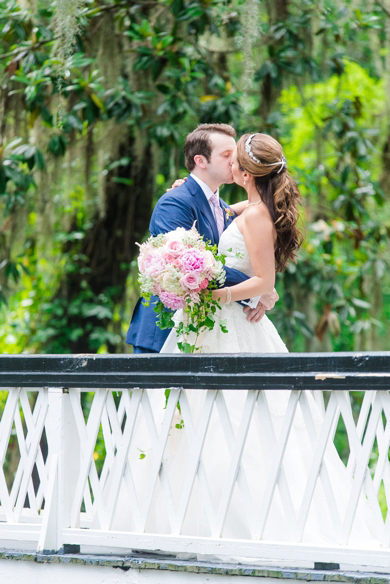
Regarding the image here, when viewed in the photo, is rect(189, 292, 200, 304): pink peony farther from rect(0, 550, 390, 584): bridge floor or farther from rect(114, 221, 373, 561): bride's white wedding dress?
rect(0, 550, 390, 584): bridge floor

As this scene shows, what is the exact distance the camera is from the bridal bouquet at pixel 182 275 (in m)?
2.50

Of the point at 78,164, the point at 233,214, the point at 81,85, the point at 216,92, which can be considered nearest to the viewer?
the point at 233,214

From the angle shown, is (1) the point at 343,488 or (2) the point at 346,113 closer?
(1) the point at 343,488

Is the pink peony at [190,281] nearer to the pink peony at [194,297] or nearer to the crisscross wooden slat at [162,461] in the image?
the pink peony at [194,297]

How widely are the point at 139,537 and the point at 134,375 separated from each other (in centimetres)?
53

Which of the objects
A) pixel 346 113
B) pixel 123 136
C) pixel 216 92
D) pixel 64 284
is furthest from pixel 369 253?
pixel 64 284

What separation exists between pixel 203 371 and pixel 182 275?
39cm

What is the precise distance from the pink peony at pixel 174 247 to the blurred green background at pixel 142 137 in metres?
1.94

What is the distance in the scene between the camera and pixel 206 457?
107 inches

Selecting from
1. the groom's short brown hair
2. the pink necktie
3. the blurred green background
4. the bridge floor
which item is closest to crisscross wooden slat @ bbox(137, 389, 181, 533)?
the bridge floor

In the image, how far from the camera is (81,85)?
194 inches

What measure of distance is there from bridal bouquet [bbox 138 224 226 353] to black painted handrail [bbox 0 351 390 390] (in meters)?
0.31

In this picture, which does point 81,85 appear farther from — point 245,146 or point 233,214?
point 245,146

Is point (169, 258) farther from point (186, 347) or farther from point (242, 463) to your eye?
point (242, 463)
